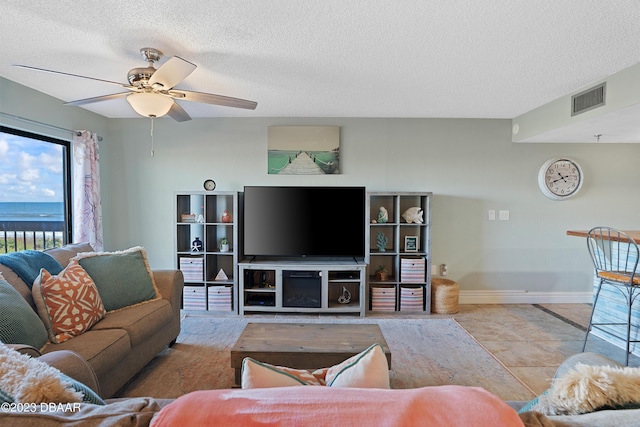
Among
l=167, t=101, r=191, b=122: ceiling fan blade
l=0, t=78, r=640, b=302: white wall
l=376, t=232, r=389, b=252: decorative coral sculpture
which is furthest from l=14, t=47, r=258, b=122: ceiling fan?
l=376, t=232, r=389, b=252: decorative coral sculpture

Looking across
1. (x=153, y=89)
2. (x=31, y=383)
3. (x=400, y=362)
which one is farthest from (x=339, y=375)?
(x=153, y=89)

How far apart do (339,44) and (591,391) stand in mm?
2195

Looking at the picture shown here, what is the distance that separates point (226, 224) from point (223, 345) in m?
1.45

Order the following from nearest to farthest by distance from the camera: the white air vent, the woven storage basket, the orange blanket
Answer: the orange blanket
the white air vent
the woven storage basket

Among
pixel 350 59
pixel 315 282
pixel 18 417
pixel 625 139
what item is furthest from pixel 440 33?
pixel 625 139

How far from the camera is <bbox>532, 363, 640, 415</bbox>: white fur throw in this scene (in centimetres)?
76

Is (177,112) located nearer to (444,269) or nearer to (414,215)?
(414,215)

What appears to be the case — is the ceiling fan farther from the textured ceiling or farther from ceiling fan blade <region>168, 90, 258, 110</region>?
the textured ceiling

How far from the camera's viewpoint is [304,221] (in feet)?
13.1

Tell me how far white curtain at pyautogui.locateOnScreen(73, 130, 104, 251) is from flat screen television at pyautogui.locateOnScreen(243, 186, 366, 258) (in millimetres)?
1676

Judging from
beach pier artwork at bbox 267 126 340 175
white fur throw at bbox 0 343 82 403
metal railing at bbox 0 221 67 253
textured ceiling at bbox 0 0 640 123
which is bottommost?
white fur throw at bbox 0 343 82 403

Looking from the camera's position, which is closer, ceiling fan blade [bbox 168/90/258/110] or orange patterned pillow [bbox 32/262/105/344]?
orange patterned pillow [bbox 32/262/105/344]

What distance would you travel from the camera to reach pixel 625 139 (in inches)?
154

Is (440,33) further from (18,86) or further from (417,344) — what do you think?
(18,86)
